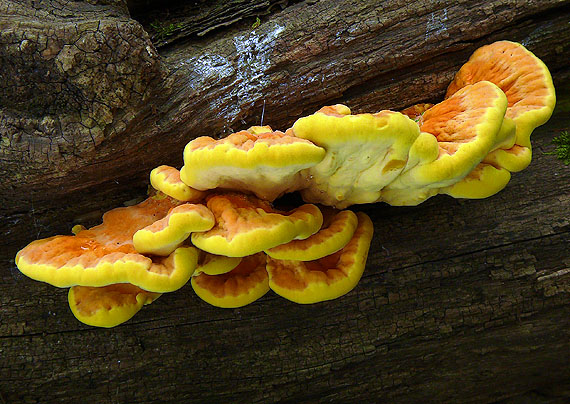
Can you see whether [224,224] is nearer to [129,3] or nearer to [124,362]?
[124,362]

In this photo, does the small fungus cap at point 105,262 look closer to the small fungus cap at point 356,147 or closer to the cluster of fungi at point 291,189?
the cluster of fungi at point 291,189

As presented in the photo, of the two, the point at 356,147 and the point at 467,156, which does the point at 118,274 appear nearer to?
the point at 356,147

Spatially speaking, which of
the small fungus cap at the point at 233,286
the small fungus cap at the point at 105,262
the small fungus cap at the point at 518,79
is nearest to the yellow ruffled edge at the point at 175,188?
the small fungus cap at the point at 105,262

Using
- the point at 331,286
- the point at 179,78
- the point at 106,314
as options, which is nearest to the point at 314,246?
the point at 331,286

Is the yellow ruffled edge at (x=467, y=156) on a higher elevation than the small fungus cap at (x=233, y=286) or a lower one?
higher

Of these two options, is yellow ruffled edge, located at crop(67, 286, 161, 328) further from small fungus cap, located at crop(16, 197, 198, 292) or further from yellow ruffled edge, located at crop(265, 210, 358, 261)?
yellow ruffled edge, located at crop(265, 210, 358, 261)

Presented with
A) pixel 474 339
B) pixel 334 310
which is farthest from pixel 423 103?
pixel 474 339
